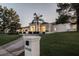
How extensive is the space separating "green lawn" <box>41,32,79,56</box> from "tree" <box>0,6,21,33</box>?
1.41 ft

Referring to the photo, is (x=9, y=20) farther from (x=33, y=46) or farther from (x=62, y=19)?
(x=62, y=19)

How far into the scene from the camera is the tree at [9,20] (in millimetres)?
3232

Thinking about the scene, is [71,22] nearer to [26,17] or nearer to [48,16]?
[48,16]

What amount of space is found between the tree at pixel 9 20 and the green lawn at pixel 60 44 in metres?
0.43

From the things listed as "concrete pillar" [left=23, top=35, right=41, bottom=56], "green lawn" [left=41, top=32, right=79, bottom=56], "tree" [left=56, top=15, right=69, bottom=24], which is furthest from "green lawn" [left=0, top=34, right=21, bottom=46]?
"tree" [left=56, top=15, right=69, bottom=24]

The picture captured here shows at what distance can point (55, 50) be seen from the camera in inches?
126

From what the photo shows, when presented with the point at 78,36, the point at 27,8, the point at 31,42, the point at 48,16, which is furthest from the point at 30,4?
the point at 78,36

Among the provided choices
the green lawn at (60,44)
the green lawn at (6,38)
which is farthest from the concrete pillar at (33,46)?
the green lawn at (6,38)

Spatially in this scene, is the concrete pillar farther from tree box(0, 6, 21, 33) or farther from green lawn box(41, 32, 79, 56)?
tree box(0, 6, 21, 33)

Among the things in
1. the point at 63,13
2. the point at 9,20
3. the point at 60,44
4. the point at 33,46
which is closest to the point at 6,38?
the point at 9,20

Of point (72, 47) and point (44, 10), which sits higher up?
point (44, 10)

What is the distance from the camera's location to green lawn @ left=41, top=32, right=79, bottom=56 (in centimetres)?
318

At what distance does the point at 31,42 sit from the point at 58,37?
37cm

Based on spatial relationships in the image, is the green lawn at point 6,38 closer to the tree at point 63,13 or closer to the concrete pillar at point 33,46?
the concrete pillar at point 33,46
